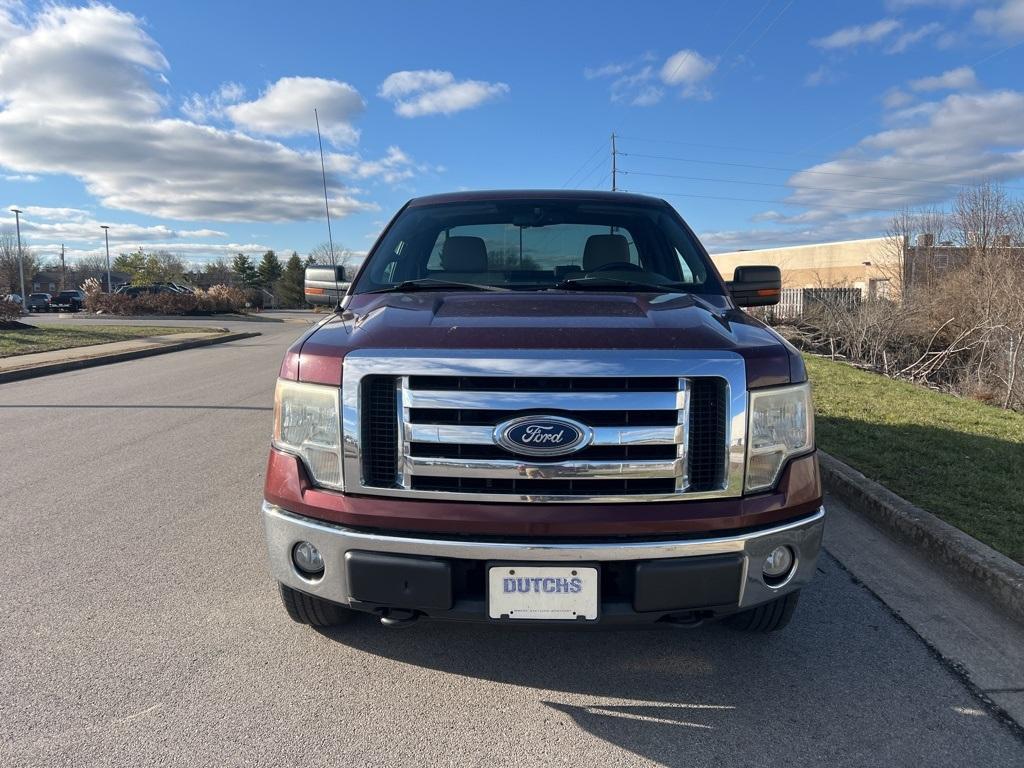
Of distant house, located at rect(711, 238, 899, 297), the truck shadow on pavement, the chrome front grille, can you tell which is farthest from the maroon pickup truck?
distant house, located at rect(711, 238, 899, 297)

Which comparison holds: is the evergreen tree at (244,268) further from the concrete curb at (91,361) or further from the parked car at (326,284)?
the parked car at (326,284)

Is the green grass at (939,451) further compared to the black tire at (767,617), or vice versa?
the green grass at (939,451)

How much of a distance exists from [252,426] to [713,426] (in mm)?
6045

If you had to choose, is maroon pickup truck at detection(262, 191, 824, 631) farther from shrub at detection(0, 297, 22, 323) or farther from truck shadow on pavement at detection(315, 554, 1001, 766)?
shrub at detection(0, 297, 22, 323)

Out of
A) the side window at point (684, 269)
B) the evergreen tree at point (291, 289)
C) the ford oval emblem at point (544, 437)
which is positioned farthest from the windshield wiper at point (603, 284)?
the evergreen tree at point (291, 289)

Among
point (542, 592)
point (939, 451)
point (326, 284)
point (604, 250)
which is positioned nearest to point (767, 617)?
point (542, 592)

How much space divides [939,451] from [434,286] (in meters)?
4.59

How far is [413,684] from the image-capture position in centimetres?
261

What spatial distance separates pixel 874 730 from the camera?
2359mm

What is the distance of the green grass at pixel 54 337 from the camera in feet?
50.9

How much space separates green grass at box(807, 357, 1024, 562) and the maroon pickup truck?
2150 millimetres

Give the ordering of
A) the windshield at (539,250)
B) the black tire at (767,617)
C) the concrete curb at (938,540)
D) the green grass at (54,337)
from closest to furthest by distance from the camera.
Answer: the black tire at (767,617) → the concrete curb at (938,540) → the windshield at (539,250) → the green grass at (54,337)

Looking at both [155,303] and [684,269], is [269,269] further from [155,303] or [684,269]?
[684,269]

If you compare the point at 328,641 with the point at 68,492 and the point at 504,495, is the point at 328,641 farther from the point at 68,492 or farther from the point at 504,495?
the point at 68,492
